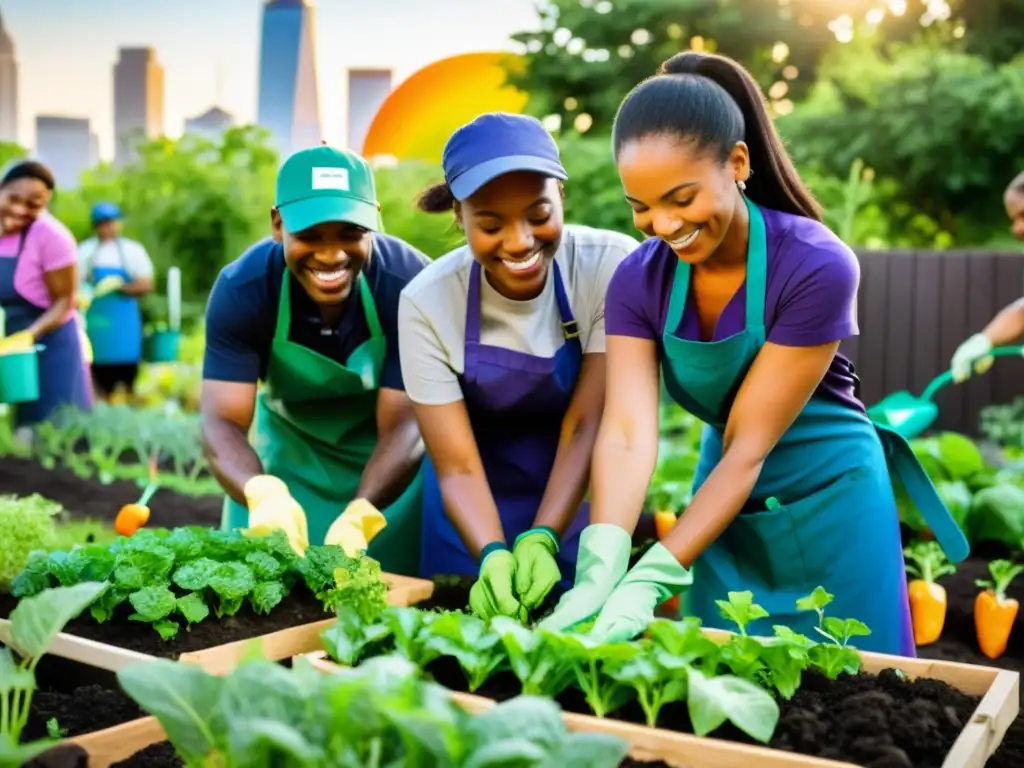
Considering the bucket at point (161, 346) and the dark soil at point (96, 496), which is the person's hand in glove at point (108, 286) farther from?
the dark soil at point (96, 496)

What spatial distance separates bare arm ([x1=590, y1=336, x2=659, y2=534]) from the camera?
81.5 inches

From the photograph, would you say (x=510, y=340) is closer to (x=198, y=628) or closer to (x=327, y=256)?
(x=327, y=256)

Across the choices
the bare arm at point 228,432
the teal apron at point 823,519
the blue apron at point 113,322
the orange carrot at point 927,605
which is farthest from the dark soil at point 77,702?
the blue apron at point 113,322

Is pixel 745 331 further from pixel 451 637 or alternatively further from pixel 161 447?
pixel 161 447

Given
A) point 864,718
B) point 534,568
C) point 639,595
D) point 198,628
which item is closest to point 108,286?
point 198,628

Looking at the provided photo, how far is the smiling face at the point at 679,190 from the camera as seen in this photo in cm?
187

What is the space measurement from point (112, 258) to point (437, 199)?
670 centimetres

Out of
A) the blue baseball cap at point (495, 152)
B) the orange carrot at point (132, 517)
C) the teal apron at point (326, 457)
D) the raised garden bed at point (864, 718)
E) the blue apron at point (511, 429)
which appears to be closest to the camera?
the raised garden bed at point (864, 718)

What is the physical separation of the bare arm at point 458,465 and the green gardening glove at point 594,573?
13.2 inches

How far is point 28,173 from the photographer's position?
5586mm

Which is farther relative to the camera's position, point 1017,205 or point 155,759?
point 1017,205

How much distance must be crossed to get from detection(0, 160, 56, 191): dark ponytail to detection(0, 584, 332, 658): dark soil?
3883 millimetres

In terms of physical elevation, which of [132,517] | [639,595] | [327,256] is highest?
[327,256]

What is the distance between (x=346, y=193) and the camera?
241 cm
